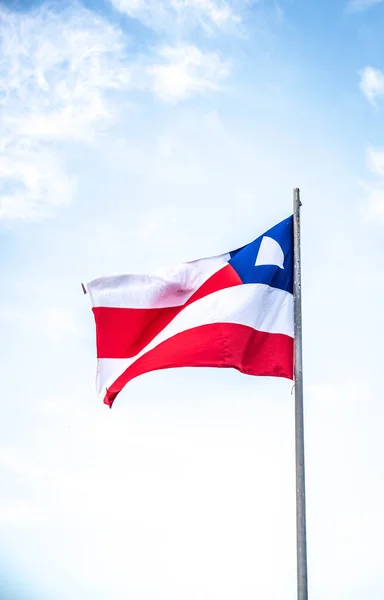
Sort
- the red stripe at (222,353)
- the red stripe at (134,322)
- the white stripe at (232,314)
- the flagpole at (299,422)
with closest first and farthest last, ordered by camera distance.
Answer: the flagpole at (299,422), the red stripe at (222,353), the white stripe at (232,314), the red stripe at (134,322)

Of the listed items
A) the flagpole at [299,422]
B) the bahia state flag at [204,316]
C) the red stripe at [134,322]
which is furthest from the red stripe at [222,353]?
the flagpole at [299,422]

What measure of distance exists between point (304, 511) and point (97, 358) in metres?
4.97

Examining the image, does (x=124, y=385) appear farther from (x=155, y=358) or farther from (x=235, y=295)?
(x=235, y=295)

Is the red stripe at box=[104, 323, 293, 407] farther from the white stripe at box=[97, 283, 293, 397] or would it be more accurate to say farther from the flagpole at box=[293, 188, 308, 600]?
the flagpole at box=[293, 188, 308, 600]

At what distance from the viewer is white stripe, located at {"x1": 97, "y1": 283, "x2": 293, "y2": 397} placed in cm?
1469

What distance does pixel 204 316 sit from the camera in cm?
1515

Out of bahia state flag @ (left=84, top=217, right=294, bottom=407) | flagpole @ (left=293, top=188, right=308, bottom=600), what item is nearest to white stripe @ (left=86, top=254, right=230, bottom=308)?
bahia state flag @ (left=84, top=217, right=294, bottom=407)

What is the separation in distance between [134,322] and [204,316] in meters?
1.36

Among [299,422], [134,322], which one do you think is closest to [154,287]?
[134,322]

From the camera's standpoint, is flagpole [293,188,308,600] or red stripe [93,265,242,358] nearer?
flagpole [293,188,308,600]

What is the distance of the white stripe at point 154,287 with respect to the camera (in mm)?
15328

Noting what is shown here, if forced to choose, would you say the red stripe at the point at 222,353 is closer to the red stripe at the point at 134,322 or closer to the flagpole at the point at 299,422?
the red stripe at the point at 134,322

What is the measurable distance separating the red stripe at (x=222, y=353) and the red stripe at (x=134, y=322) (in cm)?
42

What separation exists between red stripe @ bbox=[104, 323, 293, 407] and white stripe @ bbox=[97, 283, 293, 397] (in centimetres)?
12
